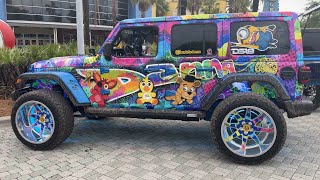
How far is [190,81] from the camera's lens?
4.46 meters

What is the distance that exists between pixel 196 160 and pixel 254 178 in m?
0.88

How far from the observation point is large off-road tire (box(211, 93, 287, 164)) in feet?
13.3

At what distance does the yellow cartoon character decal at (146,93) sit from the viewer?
4.60 meters

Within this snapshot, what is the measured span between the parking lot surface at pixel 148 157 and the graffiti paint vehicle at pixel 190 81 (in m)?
0.29

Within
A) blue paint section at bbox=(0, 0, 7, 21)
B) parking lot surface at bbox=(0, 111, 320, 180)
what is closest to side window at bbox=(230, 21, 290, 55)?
parking lot surface at bbox=(0, 111, 320, 180)

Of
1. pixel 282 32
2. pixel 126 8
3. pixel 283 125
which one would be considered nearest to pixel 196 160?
pixel 283 125

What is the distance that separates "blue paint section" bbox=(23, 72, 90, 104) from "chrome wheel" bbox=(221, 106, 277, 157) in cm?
221

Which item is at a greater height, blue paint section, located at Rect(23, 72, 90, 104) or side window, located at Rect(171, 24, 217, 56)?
side window, located at Rect(171, 24, 217, 56)

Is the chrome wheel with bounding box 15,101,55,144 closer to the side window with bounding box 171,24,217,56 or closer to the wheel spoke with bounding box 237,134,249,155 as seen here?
the side window with bounding box 171,24,217,56

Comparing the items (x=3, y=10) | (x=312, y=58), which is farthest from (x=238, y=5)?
(x=312, y=58)

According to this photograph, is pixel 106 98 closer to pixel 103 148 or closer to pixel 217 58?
pixel 103 148

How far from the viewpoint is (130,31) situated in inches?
187

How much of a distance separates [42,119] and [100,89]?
1043mm

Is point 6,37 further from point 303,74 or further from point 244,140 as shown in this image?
point 303,74
